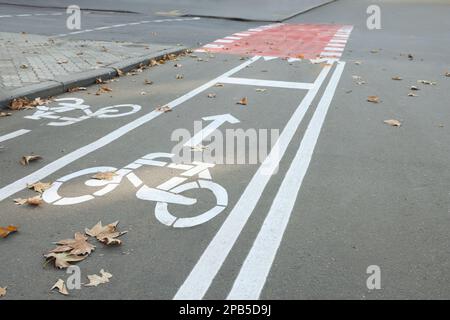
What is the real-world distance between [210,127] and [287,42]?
9300 millimetres

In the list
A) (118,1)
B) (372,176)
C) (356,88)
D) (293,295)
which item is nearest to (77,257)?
(293,295)

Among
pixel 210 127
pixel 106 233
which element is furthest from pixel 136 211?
pixel 210 127

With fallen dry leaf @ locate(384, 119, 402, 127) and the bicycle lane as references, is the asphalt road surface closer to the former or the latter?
the bicycle lane

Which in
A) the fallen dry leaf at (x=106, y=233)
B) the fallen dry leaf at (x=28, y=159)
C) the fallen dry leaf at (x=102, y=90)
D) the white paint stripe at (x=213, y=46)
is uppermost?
the white paint stripe at (x=213, y=46)

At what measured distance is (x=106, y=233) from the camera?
12.4ft

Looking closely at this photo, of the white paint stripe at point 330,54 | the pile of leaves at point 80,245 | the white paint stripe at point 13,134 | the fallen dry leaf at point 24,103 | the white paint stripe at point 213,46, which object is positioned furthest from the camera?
the white paint stripe at point 213,46

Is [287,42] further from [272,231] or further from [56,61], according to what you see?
[272,231]

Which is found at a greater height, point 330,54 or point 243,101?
point 330,54

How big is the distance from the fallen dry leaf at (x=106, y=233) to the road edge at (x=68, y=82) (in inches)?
161

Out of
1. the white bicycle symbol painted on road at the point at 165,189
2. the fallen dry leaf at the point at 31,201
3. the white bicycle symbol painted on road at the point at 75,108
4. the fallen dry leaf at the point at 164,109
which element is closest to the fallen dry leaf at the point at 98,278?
the white bicycle symbol painted on road at the point at 165,189

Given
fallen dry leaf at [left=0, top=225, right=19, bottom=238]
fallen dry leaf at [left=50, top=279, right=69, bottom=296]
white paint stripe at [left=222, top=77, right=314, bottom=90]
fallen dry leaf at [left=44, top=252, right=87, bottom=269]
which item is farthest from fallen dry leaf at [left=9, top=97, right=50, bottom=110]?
fallen dry leaf at [left=50, top=279, right=69, bottom=296]

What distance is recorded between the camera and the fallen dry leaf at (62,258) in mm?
3371

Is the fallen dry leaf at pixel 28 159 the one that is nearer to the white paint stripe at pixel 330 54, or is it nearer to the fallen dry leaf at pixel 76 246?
the fallen dry leaf at pixel 76 246
